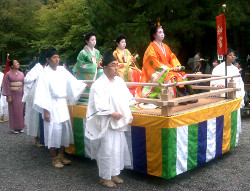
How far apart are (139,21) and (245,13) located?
3.69 m

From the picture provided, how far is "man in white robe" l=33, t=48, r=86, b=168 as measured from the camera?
4469 mm

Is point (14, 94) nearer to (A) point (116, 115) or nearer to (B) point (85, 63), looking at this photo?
(B) point (85, 63)

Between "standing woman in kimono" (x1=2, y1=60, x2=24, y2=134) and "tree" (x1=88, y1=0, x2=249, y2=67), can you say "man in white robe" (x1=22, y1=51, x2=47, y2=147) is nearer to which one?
"standing woman in kimono" (x1=2, y1=60, x2=24, y2=134)

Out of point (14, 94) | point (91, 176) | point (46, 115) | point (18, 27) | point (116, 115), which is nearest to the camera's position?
point (116, 115)

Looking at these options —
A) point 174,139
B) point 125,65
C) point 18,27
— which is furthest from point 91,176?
point 18,27

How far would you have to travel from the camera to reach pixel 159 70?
4855mm

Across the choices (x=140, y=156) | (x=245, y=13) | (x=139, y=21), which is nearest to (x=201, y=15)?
(x=245, y=13)

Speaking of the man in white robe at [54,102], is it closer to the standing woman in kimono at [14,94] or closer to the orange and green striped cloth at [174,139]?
the orange and green striped cloth at [174,139]

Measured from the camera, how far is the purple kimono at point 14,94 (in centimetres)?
724

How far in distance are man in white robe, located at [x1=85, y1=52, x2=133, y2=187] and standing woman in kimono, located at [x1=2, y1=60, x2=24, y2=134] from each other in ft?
12.9

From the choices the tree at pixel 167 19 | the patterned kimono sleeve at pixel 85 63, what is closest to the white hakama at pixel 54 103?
the patterned kimono sleeve at pixel 85 63

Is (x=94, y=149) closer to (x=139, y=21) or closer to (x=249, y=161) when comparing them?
(x=249, y=161)

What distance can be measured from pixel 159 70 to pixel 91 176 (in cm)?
179

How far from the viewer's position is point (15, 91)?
24.1ft
